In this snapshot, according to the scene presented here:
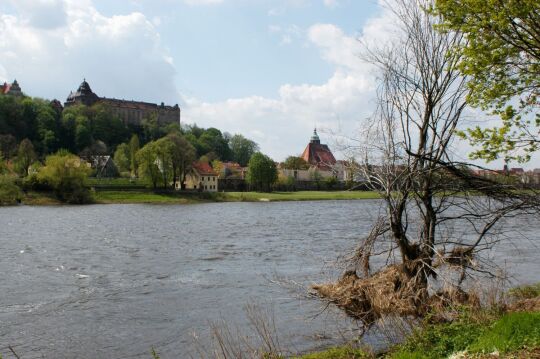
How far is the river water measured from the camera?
14617 mm

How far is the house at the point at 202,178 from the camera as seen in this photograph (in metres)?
116

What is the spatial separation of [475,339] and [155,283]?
→ 15.4 meters

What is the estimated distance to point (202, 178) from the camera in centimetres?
11688

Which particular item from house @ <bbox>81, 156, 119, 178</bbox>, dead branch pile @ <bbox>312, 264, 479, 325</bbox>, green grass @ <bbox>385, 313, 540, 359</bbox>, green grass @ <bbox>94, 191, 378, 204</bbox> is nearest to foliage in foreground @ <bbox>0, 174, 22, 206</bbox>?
green grass @ <bbox>94, 191, 378, 204</bbox>

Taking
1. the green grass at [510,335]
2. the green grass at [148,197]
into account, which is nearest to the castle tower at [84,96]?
the green grass at [148,197]

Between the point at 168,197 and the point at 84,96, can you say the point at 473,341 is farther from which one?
the point at 84,96

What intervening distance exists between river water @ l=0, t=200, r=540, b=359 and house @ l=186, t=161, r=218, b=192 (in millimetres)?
73241

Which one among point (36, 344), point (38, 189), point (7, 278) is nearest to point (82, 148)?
point (38, 189)

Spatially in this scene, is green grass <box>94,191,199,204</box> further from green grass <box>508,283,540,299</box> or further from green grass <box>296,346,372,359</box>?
green grass <box>296,346,372,359</box>

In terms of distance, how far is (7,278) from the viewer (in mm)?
22969

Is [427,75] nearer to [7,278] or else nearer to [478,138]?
[478,138]

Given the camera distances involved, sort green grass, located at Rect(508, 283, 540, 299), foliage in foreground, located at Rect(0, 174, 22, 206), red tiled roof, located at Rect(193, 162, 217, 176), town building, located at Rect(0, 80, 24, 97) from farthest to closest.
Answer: town building, located at Rect(0, 80, 24, 97), red tiled roof, located at Rect(193, 162, 217, 176), foliage in foreground, located at Rect(0, 174, 22, 206), green grass, located at Rect(508, 283, 540, 299)

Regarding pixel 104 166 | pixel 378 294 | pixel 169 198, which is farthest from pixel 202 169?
pixel 378 294

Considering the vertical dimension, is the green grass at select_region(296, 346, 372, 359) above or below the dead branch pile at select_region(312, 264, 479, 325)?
below
